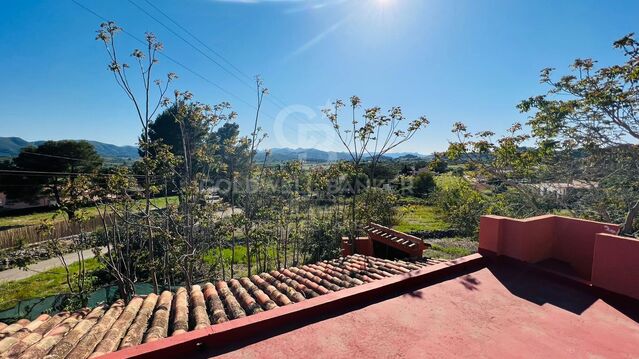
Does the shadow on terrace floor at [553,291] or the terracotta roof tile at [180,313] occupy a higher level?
the shadow on terrace floor at [553,291]

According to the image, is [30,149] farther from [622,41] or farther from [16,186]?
[622,41]

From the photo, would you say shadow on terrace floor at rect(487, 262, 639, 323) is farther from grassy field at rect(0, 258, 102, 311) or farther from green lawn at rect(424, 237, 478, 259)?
grassy field at rect(0, 258, 102, 311)

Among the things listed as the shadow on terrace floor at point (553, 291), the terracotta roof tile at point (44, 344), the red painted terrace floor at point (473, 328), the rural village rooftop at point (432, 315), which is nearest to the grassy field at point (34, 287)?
the terracotta roof tile at point (44, 344)

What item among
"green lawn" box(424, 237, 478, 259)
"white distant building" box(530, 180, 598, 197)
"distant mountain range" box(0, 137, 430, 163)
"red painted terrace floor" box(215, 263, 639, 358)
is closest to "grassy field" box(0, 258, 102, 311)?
"distant mountain range" box(0, 137, 430, 163)

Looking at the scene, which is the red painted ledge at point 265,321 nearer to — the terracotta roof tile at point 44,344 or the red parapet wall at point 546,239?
the red parapet wall at point 546,239

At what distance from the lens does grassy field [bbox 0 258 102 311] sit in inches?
509

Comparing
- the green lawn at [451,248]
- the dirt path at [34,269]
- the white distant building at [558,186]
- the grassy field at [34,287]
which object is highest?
the white distant building at [558,186]

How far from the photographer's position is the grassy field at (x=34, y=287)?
42.4 feet

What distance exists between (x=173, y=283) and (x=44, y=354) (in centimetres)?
1139

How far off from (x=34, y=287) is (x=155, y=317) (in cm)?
1540

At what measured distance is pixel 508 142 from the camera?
9805mm

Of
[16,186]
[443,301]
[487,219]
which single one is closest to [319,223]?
[487,219]

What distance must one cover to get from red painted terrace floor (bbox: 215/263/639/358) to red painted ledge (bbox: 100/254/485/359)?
11cm

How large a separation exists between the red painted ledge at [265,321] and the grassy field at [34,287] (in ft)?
46.3
